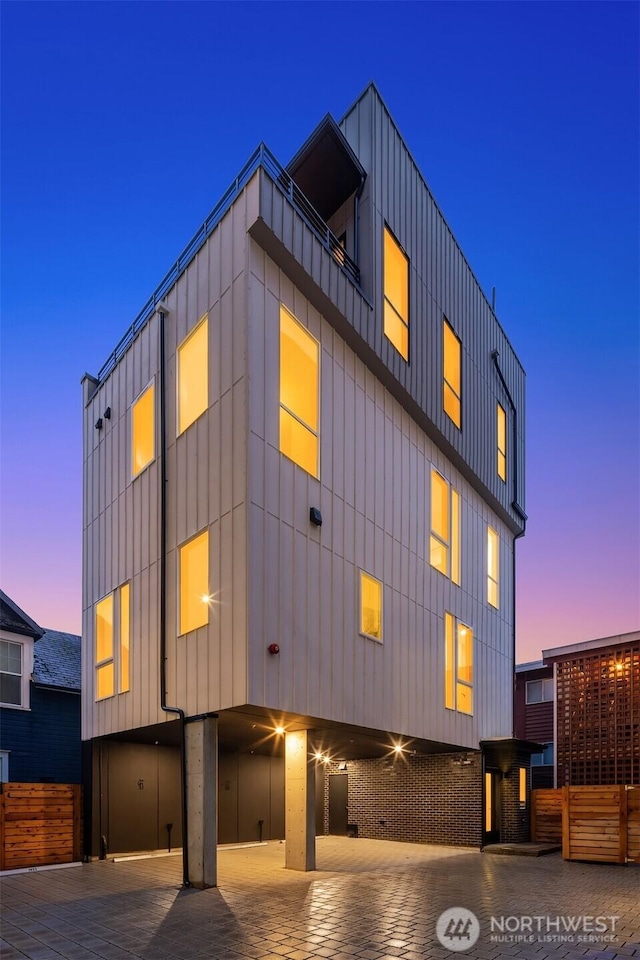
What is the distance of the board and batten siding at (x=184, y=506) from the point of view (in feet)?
32.8

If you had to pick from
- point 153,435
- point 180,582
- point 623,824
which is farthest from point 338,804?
point 153,435

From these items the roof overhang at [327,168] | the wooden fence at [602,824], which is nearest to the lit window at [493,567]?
the wooden fence at [602,824]

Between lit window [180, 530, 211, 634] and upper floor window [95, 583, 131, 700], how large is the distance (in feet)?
7.65

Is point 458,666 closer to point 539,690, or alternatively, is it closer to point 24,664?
point 24,664

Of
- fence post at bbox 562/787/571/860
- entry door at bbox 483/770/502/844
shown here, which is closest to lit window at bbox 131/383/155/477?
fence post at bbox 562/787/571/860

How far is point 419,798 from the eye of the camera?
17.5 meters

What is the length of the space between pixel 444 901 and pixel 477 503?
36.6ft

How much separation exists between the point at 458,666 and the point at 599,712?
4.81 metres

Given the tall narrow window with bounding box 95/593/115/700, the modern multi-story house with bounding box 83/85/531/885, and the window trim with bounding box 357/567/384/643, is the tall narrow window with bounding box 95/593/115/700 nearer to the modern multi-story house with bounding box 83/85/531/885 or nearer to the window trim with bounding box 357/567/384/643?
the modern multi-story house with bounding box 83/85/531/885

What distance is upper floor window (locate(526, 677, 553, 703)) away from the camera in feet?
88.8

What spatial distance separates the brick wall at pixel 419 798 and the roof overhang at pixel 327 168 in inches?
509

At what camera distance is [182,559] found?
37.1 feet

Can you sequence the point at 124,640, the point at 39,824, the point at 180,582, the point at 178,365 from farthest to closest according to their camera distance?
the point at 124,640
the point at 39,824
the point at 178,365
the point at 180,582

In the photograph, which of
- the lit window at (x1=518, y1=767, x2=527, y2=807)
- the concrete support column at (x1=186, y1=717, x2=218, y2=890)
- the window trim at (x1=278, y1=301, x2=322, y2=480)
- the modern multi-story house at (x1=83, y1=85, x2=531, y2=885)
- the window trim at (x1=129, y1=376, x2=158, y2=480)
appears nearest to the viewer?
the concrete support column at (x1=186, y1=717, x2=218, y2=890)
